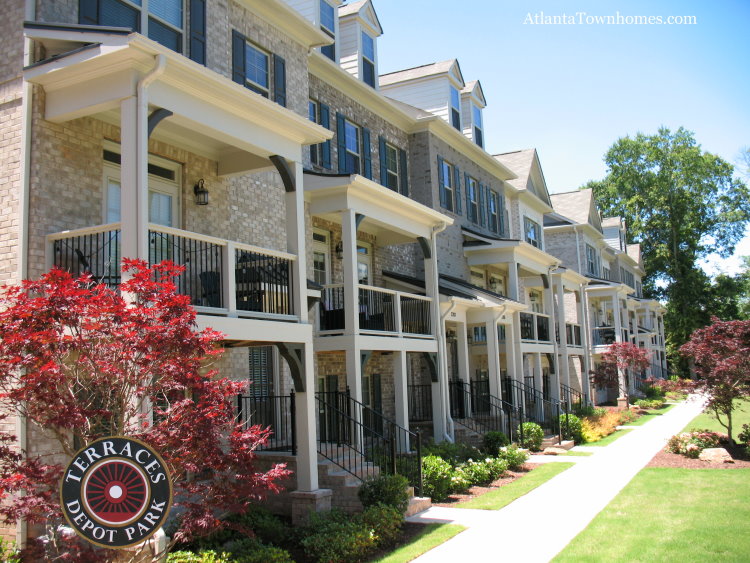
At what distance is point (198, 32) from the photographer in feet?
41.1

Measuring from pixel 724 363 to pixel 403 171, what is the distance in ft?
34.3

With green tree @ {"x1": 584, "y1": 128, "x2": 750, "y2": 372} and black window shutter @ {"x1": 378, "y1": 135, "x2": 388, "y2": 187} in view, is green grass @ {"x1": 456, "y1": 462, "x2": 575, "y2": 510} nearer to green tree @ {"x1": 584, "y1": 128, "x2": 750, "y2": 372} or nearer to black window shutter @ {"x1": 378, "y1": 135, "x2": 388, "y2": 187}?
black window shutter @ {"x1": 378, "y1": 135, "x2": 388, "y2": 187}

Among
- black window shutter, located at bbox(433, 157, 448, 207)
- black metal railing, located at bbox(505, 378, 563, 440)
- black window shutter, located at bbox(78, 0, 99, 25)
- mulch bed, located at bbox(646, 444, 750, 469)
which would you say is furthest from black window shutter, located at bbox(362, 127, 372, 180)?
mulch bed, located at bbox(646, 444, 750, 469)

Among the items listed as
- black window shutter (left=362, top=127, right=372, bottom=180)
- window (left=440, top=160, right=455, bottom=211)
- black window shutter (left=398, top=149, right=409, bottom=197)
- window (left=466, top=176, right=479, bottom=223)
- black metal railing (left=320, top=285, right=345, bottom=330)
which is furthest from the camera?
window (left=466, top=176, right=479, bottom=223)

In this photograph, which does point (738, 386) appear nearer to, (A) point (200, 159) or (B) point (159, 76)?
(A) point (200, 159)

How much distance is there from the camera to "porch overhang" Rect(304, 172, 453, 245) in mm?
14523

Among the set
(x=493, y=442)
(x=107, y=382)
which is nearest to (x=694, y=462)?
(x=493, y=442)

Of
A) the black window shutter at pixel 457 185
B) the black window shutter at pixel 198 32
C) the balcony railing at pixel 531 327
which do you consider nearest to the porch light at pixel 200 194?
the black window shutter at pixel 198 32

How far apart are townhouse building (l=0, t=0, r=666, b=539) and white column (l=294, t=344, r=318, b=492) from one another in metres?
0.04

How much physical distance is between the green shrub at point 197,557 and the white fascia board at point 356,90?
455 inches

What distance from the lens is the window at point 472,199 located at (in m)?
25.5

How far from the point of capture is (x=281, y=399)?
45.9 ft

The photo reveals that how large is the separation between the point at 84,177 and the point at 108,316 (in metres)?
4.03

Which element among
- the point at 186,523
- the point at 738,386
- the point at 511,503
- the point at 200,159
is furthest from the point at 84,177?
the point at 738,386
